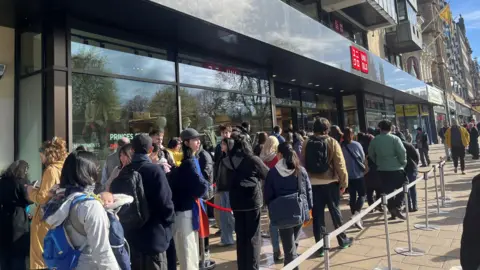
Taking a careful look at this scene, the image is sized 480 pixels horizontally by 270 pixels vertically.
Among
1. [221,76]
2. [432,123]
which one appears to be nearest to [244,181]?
[221,76]

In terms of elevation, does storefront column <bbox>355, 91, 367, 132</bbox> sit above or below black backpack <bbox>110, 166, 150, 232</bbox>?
above

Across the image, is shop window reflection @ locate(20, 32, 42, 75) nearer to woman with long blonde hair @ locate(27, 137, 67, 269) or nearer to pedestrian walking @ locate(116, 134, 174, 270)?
woman with long blonde hair @ locate(27, 137, 67, 269)

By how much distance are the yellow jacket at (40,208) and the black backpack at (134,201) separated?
93cm

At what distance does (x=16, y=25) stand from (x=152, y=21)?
2.52m

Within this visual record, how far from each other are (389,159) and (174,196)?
4305 millimetres

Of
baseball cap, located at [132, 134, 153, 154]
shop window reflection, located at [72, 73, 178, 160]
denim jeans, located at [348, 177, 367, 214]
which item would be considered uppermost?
shop window reflection, located at [72, 73, 178, 160]

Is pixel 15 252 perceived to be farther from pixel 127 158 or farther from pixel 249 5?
pixel 249 5

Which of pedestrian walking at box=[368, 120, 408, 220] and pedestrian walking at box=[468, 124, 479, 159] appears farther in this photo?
pedestrian walking at box=[468, 124, 479, 159]

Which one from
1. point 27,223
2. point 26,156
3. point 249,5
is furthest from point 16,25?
point 249,5

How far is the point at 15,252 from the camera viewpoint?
385 cm

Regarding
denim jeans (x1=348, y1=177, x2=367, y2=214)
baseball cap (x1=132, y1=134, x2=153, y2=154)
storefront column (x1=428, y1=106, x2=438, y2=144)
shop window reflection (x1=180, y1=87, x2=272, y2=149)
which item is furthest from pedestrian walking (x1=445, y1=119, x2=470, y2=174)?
storefront column (x1=428, y1=106, x2=438, y2=144)

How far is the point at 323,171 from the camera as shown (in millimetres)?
4648

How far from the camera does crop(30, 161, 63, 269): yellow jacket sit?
10.9 feet

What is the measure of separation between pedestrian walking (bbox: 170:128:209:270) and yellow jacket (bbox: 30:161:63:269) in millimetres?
1222
